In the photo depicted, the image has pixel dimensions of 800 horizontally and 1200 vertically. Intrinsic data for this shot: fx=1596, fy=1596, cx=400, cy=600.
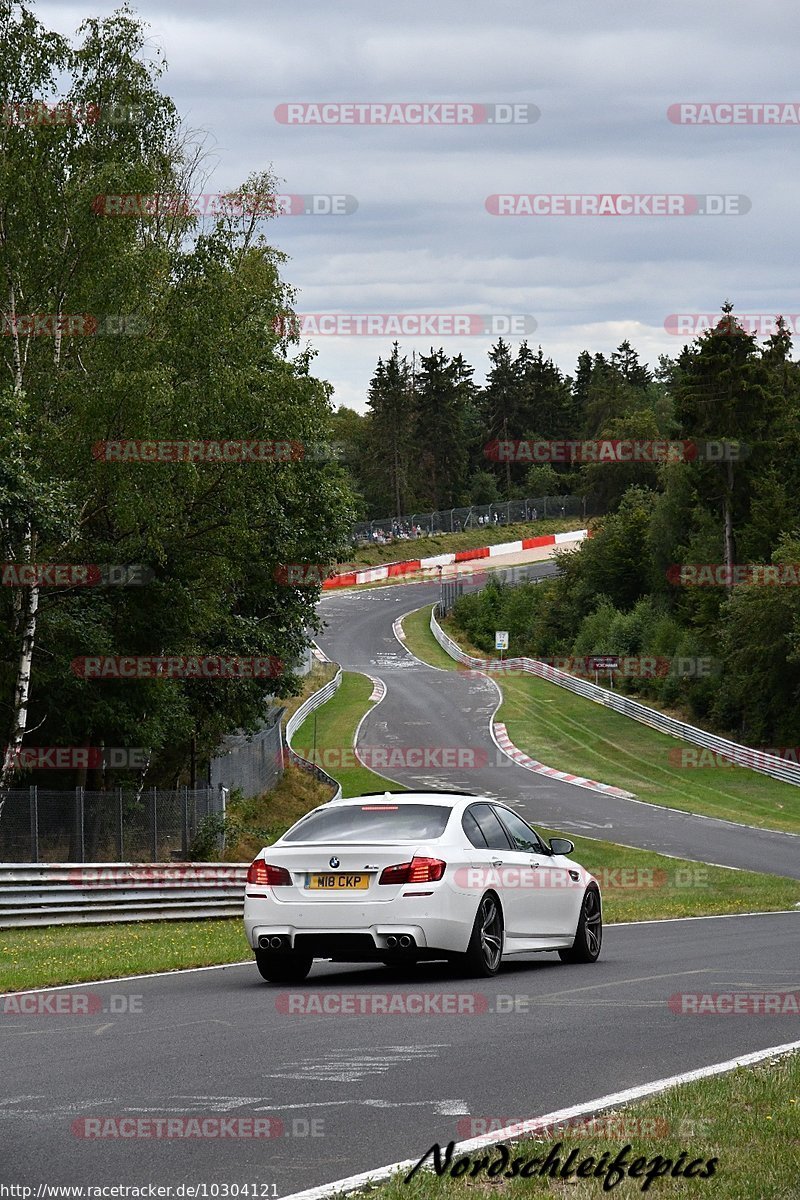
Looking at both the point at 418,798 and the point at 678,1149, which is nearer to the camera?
the point at 678,1149

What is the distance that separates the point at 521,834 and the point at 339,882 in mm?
2597

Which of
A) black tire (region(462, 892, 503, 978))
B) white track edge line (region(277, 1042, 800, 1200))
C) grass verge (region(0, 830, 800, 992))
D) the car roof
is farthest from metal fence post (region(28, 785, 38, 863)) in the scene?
white track edge line (region(277, 1042, 800, 1200))

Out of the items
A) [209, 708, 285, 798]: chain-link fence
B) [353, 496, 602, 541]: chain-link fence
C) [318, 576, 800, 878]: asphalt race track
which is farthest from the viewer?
[353, 496, 602, 541]: chain-link fence

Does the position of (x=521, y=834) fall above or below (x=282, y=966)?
above

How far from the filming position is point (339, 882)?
1206cm

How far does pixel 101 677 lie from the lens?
29672 mm

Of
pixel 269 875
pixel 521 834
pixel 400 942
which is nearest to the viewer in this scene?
pixel 400 942

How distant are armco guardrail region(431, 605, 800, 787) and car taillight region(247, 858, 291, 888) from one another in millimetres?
44852

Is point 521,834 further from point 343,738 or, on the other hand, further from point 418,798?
point 343,738

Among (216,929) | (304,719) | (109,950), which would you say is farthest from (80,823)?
(304,719)

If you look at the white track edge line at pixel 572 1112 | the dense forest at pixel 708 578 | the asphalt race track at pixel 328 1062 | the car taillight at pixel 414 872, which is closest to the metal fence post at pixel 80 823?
the asphalt race track at pixel 328 1062

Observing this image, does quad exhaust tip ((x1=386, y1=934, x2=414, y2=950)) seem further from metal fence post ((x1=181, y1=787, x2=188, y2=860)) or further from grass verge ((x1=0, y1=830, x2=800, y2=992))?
metal fence post ((x1=181, y1=787, x2=188, y2=860))

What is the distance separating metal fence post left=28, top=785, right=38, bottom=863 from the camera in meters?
24.4

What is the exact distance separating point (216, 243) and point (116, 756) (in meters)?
10.3
